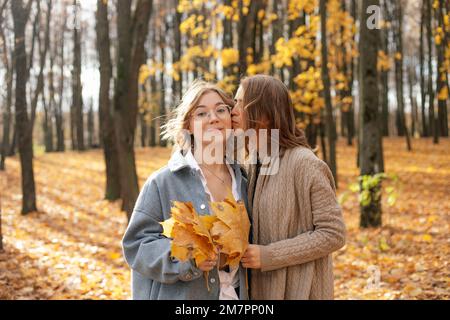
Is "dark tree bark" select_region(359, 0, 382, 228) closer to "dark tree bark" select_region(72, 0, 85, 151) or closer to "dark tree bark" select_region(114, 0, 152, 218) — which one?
"dark tree bark" select_region(114, 0, 152, 218)

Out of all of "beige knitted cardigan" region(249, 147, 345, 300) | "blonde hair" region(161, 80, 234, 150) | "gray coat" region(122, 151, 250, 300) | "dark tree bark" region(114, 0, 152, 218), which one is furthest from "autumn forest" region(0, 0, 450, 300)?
"beige knitted cardigan" region(249, 147, 345, 300)

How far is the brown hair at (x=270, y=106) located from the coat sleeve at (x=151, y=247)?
645mm

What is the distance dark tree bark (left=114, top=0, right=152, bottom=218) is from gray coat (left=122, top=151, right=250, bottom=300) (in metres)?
4.59

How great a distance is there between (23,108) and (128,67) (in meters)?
5.16

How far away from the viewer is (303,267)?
7.80ft

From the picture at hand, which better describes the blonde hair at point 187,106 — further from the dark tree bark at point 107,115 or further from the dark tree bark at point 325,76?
the dark tree bark at point 107,115

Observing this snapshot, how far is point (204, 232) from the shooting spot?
2023 millimetres

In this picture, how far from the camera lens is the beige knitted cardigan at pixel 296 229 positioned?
2.28 m

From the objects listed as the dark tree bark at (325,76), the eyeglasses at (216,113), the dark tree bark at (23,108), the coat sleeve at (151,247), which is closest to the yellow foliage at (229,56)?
the dark tree bark at (325,76)

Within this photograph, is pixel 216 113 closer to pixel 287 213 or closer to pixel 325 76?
pixel 287 213

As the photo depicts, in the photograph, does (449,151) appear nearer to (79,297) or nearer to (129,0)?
Result: (129,0)
